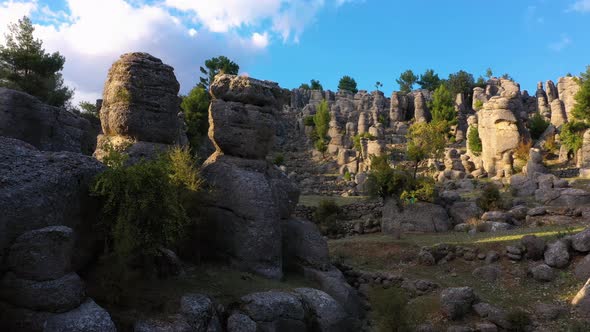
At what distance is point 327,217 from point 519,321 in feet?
57.9

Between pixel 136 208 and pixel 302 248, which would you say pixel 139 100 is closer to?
pixel 136 208

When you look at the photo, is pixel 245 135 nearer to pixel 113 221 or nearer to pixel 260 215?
pixel 260 215

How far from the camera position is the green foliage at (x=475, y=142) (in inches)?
1885

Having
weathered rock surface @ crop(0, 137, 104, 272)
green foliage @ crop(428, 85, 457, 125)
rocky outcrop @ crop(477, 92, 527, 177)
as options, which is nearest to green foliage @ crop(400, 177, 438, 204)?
rocky outcrop @ crop(477, 92, 527, 177)

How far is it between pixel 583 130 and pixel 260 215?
127 ft

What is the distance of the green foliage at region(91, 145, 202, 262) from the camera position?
388 inches

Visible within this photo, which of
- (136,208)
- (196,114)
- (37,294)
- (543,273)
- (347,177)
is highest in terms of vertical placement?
(196,114)

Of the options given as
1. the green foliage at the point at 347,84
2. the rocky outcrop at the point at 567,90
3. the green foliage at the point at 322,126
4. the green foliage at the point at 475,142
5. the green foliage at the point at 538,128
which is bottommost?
the green foliage at the point at 475,142

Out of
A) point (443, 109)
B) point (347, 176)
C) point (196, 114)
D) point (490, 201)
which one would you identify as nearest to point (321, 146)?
point (347, 176)

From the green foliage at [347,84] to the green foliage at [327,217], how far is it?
90558 millimetres

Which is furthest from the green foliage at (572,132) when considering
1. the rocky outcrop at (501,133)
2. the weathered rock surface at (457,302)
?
the weathered rock surface at (457,302)

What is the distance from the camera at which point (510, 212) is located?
24.0 meters

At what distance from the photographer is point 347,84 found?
11844 cm

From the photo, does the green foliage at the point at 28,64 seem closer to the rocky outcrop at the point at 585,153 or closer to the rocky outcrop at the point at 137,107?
the rocky outcrop at the point at 137,107
